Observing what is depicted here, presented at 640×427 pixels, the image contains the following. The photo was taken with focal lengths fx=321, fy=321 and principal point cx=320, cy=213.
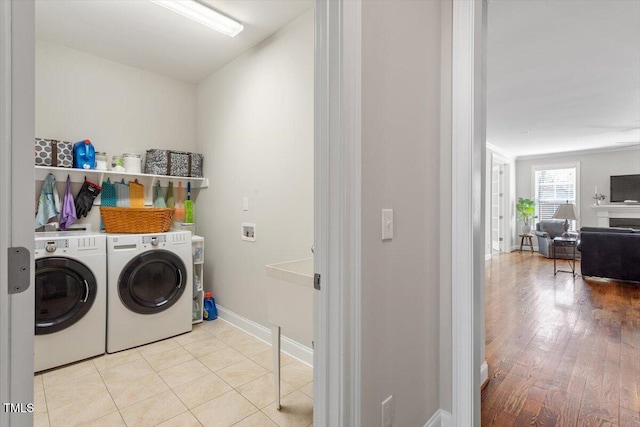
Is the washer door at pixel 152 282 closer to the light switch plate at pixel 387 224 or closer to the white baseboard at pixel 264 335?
the white baseboard at pixel 264 335

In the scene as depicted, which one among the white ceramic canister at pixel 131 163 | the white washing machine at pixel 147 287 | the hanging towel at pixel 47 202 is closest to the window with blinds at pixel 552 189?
the white washing machine at pixel 147 287

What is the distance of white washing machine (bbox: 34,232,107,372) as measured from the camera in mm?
2299

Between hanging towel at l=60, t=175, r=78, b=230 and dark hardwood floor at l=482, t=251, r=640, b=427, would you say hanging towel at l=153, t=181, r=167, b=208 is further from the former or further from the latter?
dark hardwood floor at l=482, t=251, r=640, b=427

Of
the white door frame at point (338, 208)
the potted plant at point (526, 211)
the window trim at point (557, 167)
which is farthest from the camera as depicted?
the potted plant at point (526, 211)

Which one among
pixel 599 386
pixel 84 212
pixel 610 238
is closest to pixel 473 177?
pixel 599 386

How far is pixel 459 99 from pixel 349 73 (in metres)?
0.73

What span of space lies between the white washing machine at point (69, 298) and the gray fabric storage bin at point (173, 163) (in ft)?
3.21

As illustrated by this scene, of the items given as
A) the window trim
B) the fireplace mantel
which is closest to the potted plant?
the window trim

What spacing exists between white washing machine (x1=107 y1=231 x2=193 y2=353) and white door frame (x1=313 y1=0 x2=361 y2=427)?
224 cm

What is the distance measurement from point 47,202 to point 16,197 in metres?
2.78

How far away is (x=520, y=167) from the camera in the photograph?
9.02 m

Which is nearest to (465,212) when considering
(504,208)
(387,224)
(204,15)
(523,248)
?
(387,224)

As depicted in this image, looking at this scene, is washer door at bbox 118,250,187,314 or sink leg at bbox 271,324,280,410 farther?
washer door at bbox 118,250,187,314

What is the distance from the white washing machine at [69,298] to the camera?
7.54 ft
